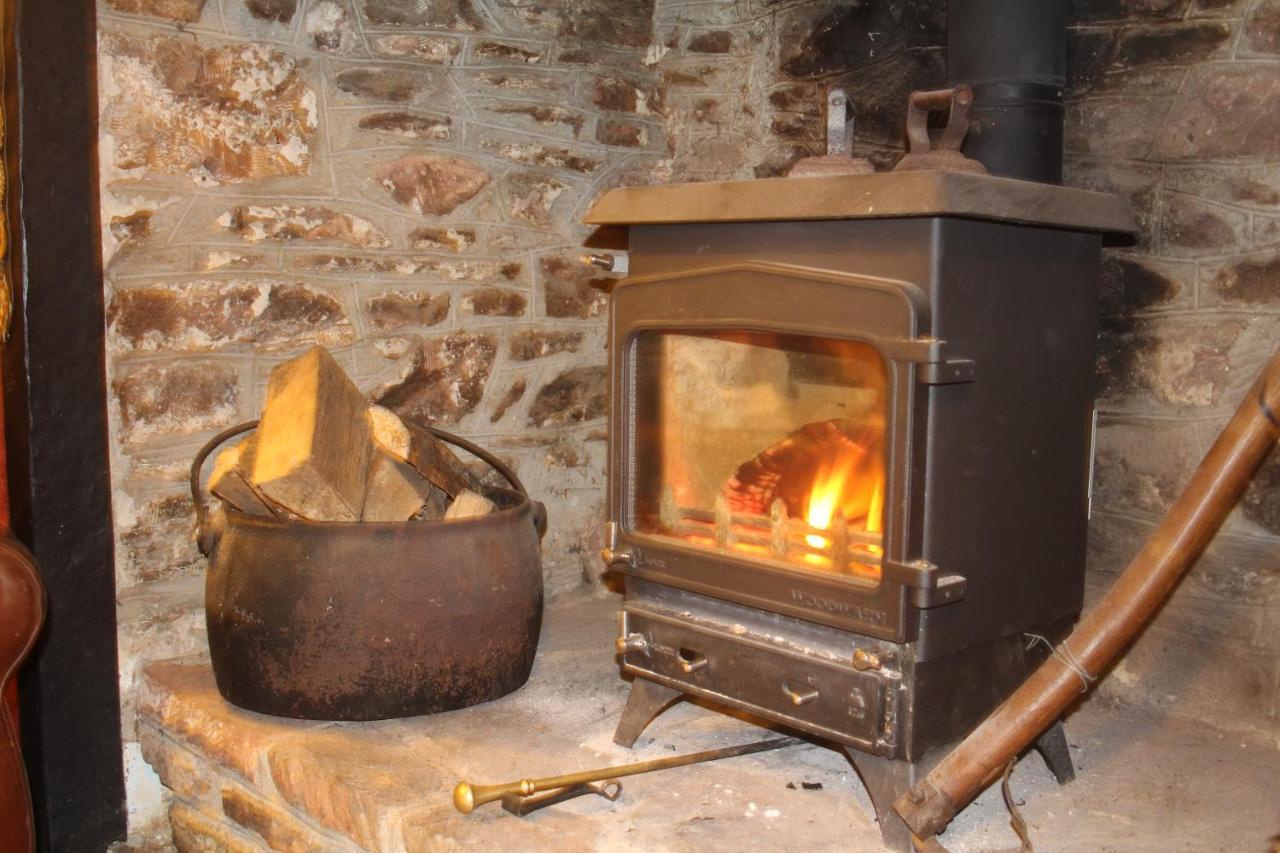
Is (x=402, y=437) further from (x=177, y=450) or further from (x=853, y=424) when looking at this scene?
(x=853, y=424)

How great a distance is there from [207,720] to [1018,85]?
1840 millimetres

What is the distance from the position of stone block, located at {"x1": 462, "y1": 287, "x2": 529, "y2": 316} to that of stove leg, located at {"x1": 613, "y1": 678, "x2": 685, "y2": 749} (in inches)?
42.9

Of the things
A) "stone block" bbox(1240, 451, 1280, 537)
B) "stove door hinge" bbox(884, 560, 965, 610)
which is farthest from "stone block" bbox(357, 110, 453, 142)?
"stone block" bbox(1240, 451, 1280, 537)

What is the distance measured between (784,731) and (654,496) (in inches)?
20.1

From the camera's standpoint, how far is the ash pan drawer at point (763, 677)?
172cm

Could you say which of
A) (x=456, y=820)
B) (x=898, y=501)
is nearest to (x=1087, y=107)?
(x=898, y=501)

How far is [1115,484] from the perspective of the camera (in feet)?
7.39

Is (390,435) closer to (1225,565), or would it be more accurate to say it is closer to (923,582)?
(923,582)

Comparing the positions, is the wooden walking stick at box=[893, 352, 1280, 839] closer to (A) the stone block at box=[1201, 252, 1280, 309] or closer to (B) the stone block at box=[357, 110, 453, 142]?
(A) the stone block at box=[1201, 252, 1280, 309]

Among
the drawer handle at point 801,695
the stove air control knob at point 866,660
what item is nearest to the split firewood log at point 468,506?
the drawer handle at point 801,695

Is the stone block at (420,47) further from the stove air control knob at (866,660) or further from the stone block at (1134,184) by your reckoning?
the stove air control knob at (866,660)

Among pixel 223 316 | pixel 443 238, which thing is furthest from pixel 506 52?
pixel 223 316

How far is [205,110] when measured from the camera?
2385 mm

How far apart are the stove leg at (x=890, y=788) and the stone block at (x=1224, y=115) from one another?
3.70 ft
